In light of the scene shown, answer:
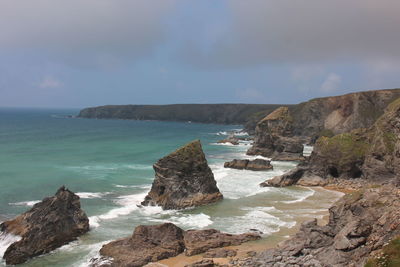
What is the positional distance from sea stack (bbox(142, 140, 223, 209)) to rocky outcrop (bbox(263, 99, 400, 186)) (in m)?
11.5

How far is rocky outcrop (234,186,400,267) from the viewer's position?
18.6 metres

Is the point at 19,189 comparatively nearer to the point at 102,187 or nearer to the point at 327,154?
the point at 102,187

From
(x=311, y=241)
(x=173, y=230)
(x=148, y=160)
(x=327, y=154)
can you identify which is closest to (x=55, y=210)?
(x=173, y=230)

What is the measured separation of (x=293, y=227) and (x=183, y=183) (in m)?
12.9

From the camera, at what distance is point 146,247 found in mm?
25594

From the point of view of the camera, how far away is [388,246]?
17.1 meters

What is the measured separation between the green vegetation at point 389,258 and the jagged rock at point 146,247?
42.5 ft

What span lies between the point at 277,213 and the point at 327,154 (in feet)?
65.2

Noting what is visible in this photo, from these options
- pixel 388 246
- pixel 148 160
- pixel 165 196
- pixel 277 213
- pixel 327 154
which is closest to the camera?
pixel 388 246

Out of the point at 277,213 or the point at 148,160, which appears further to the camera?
the point at 148,160

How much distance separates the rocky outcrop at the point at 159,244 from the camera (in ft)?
80.3

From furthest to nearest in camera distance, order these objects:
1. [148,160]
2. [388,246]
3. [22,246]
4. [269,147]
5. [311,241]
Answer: [269,147], [148,160], [22,246], [311,241], [388,246]

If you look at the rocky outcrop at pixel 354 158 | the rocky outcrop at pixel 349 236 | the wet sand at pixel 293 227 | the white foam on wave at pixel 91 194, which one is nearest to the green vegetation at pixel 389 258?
the rocky outcrop at pixel 349 236

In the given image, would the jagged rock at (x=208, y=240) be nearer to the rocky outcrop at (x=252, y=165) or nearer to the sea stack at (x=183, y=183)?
the sea stack at (x=183, y=183)
